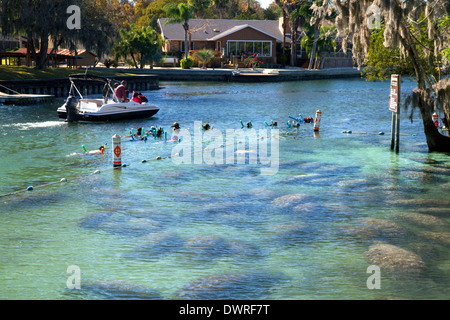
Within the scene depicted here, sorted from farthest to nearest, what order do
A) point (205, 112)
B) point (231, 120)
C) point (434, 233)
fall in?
point (205, 112) → point (231, 120) → point (434, 233)

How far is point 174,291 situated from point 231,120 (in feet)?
93.8

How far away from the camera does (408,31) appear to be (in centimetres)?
2236

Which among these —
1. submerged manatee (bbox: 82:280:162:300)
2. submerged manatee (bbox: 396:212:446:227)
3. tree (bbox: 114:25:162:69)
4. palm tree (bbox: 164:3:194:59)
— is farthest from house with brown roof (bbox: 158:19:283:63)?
submerged manatee (bbox: 82:280:162:300)

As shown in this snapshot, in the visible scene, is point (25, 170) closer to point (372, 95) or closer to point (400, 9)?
point (400, 9)

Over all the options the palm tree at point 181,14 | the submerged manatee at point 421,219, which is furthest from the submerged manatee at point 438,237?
the palm tree at point 181,14

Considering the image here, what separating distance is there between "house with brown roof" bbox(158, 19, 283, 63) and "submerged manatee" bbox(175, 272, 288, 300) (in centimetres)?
8164

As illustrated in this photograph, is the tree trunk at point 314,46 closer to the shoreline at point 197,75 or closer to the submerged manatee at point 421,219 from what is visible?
the shoreline at point 197,75

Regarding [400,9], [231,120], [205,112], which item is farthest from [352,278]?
[205,112]

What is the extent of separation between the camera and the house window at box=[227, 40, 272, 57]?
9300 centimetres

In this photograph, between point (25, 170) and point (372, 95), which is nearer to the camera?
point (25, 170)

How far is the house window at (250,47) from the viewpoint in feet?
305

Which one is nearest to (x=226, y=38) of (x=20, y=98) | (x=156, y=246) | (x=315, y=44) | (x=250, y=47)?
(x=250, y=47)

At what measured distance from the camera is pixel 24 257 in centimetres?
1302

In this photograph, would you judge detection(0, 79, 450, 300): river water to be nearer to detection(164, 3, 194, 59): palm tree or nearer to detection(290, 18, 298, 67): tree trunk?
detection(164, 3, 194, 59): palm tree
